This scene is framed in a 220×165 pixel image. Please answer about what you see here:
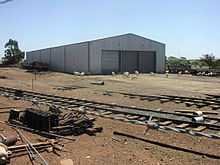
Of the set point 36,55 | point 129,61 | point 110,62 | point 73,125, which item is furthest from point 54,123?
point 36,55

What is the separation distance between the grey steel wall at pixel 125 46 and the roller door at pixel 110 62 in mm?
975

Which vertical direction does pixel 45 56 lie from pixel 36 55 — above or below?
below

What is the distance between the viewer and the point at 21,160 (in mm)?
5035

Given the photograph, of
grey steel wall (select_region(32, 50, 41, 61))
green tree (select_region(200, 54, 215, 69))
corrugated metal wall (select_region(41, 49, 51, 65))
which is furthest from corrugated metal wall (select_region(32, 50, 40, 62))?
green tree (select_region(200, 54, 215, 69))

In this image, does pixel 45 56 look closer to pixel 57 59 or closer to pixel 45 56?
pixel 45 56

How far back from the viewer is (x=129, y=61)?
47.3 metres

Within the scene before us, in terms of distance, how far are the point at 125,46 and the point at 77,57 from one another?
978 centimetres

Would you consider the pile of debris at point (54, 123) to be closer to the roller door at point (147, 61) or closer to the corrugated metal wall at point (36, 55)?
the roller door at point (147, 61)

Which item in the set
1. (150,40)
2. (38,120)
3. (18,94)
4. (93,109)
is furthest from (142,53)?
(38,120)

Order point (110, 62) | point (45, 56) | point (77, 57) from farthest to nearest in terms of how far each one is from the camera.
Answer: point (45, 56) → point (77, 57) → point (110, 62)

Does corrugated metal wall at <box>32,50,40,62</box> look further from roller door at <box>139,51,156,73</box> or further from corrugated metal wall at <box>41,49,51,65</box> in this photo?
roller door at <box>139,51,156,73</box>

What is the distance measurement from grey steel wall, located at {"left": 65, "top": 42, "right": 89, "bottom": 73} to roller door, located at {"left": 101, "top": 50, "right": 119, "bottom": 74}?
3275 mm

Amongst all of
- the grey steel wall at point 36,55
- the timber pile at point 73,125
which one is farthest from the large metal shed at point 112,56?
the timber pile at point 73,125

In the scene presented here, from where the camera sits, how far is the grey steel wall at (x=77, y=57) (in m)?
43.5
